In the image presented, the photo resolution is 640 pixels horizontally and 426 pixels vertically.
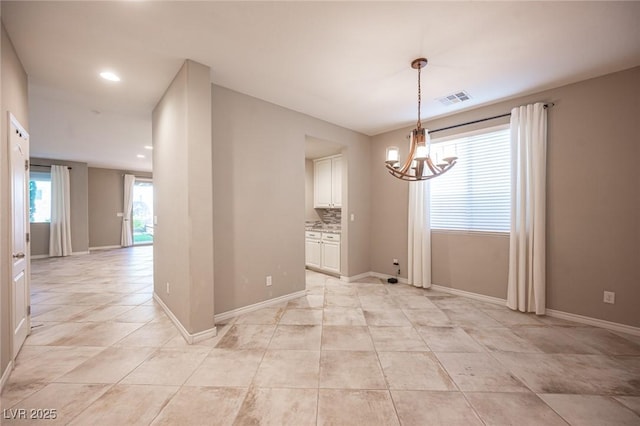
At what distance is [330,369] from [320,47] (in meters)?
2.89

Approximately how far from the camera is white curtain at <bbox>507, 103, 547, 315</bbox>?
319 cm

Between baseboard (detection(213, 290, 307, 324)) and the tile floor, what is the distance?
0.09 metres

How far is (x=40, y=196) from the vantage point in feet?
23.7

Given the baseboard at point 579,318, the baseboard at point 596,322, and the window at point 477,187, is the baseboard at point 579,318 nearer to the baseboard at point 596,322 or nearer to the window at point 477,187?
the baseboard at point 596,322

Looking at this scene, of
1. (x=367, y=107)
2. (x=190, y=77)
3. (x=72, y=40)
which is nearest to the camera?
(x=72, y=40)

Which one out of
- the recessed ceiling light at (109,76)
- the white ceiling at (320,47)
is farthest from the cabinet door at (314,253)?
the recessed ceiling light at (109,76)

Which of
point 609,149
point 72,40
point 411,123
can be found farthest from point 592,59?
point 72,40

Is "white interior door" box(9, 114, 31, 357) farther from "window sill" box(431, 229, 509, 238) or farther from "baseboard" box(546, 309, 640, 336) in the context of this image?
"baseboard" box(546, 309, 640, 336)

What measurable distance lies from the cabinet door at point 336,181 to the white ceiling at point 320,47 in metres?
2.05

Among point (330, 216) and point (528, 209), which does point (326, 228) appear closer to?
point (330, 216)

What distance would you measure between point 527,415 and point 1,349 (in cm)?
377

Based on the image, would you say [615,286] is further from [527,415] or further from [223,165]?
[223,165]

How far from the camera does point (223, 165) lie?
3.08 m

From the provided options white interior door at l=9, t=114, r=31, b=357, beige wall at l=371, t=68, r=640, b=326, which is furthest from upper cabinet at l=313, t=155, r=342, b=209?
white interior door at l=9, t=114, r=31, b=357
